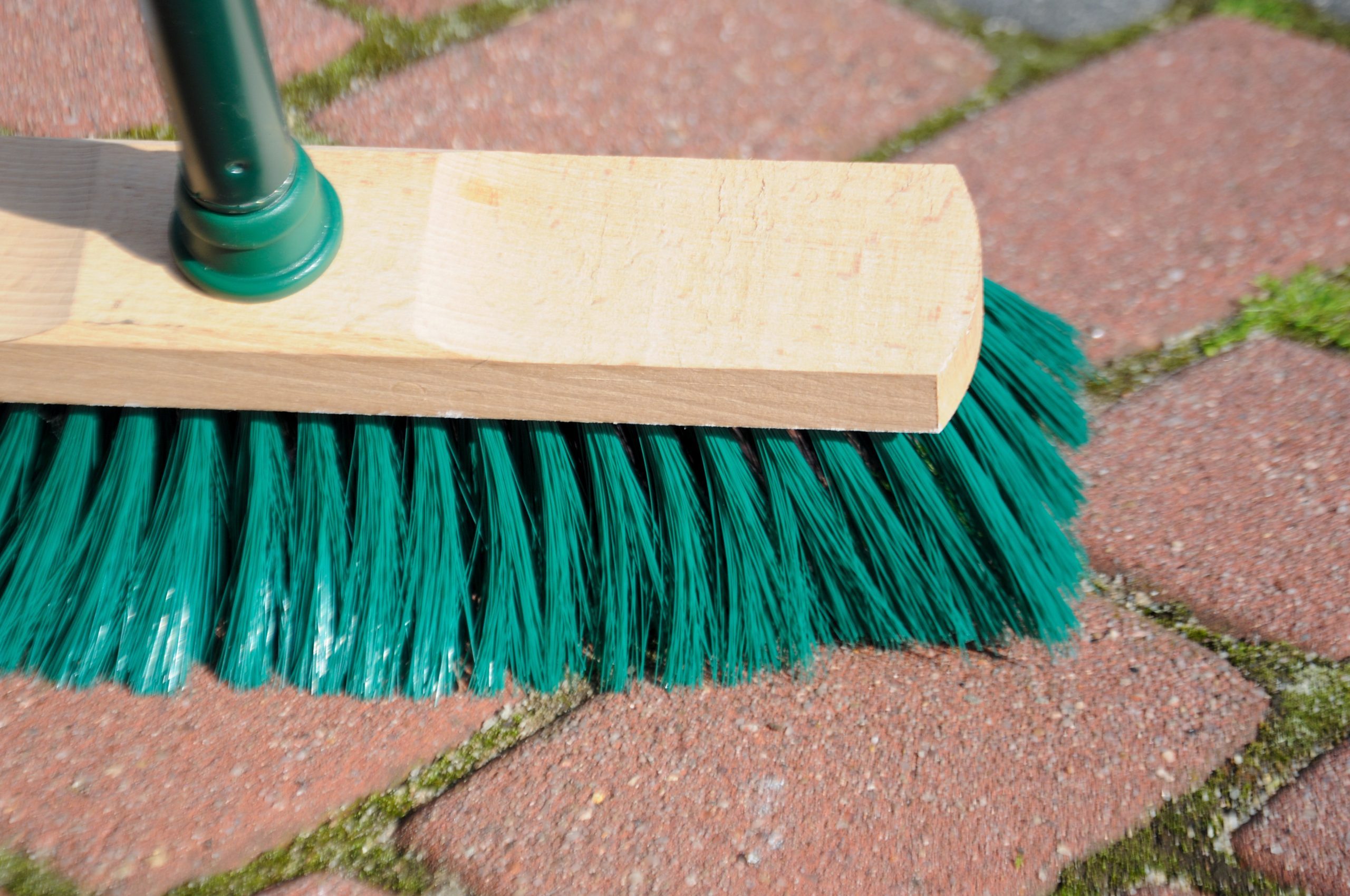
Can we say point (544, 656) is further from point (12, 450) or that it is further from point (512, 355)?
point (12, 450)

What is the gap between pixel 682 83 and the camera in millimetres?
1636

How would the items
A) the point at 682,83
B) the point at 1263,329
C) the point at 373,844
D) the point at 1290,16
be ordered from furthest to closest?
the point at 1290,16 → the point at 682,83 → the point at 1263,329 → the point at 373,844

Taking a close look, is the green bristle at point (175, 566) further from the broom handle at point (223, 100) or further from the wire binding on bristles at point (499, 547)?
the broom handle at point (223, 100)

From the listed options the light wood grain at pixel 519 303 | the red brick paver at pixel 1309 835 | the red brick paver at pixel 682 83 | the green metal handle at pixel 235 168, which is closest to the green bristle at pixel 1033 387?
the light wood grain at pixel 519 303

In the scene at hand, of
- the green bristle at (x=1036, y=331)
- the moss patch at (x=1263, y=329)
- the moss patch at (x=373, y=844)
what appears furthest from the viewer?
the moss patch at (x=1263, y=329)

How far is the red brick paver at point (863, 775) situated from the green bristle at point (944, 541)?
0.12 ft

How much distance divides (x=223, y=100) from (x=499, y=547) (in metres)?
0.44

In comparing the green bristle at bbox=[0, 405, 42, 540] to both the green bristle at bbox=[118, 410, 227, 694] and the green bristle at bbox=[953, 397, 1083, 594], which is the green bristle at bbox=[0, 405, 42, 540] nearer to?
the green bristle at bbox=[118, 410, 227, 694]

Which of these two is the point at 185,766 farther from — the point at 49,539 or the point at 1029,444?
the point at 1029,444

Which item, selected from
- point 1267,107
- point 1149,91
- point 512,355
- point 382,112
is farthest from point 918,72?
point 512,355

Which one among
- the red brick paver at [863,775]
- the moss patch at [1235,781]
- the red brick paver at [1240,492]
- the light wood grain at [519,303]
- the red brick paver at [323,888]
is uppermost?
the light wood grain at [519,303]

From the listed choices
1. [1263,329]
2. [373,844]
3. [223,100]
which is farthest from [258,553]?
[1263,329]

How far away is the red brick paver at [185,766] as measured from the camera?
3.29 feet

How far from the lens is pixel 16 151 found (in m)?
1.09
